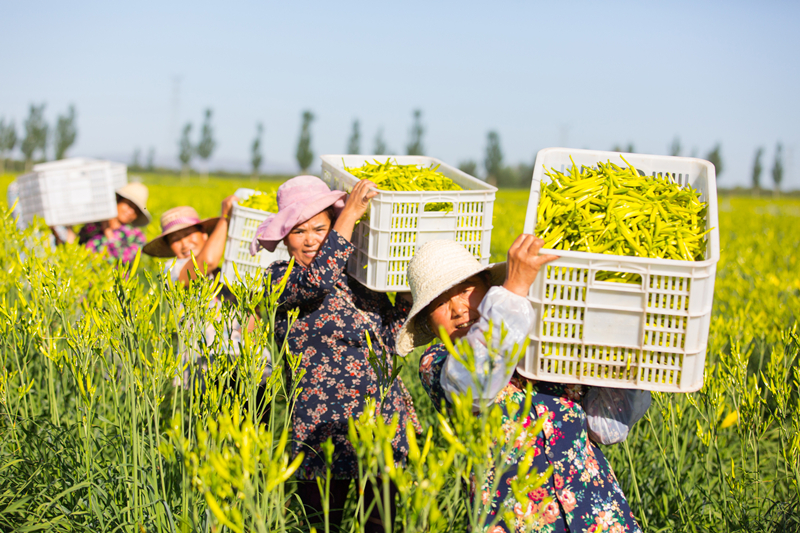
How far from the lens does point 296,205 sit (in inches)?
90.5

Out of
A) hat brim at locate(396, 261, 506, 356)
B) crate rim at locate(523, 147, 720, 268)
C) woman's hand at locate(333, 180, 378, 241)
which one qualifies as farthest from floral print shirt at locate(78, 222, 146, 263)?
crate rim at locate(523, 147, 720, 268)

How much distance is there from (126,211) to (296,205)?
3.24 meters

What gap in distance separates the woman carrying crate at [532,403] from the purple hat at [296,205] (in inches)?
23.8

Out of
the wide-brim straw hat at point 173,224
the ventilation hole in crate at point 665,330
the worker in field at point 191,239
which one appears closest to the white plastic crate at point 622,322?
the ventilation hole in crate at point 665,330

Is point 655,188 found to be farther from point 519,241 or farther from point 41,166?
point 41,166

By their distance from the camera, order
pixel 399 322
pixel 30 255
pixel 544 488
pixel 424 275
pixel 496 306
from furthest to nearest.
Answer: pixel 399 322
pixel 30 255
pixel 424 275
pixel 544 488
pixel 496 306

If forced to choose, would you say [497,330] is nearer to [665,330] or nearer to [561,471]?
[665,330]

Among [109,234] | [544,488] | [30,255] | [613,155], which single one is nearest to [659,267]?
[613,155]

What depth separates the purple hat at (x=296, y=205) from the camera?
2.27 metres

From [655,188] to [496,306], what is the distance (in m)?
0.65

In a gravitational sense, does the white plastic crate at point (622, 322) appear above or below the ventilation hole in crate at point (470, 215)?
below

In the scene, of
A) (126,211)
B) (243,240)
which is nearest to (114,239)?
(126,211)

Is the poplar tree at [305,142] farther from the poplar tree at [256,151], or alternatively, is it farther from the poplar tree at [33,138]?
the poplar tree at [33,138]

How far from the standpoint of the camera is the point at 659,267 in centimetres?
143
